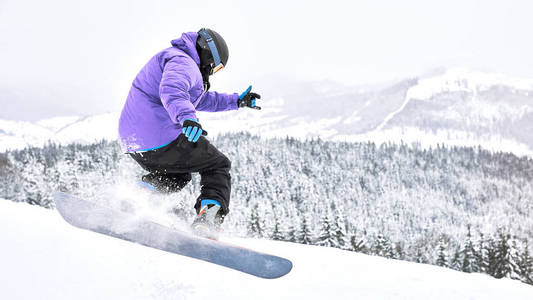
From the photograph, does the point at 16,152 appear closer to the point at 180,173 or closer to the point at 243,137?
the point at 243,137

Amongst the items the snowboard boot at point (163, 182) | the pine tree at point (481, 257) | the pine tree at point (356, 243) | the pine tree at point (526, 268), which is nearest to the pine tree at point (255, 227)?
the pine tree at point (356, 243)

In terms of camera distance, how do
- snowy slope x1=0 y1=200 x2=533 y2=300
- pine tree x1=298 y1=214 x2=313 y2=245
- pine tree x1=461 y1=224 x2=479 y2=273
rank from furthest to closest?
pine tree x1=461 y1=224 x2=479 y2=273 → pine tree x1=298 y1=214 x2=313 y2=245 → snowy slope x1=0 y1=200 x2=533 y2=300

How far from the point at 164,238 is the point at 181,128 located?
1.08 m

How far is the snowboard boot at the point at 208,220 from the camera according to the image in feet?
13.0

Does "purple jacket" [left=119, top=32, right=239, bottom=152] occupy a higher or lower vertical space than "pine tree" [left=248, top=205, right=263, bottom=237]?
higher

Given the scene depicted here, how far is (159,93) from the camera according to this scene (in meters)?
3.57

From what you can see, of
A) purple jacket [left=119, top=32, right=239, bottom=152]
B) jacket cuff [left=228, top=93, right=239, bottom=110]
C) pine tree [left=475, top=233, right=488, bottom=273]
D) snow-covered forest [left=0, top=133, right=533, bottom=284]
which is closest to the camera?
→ purple jacket [left=119, top=32, right=239, bottom=152]

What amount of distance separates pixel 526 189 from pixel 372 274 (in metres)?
202

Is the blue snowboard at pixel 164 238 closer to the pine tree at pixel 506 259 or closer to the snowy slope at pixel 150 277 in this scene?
the snowy slope at pixel 150 277

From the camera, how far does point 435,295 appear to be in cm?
495

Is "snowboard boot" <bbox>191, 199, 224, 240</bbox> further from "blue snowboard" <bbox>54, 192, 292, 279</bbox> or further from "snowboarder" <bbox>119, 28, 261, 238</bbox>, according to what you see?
"blue snowboard" <bbox>54, 192, 292, 279</bbox>

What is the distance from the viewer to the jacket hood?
392 centimetres

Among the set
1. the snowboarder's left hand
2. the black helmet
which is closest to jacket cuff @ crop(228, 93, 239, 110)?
the snowboarder's left hand

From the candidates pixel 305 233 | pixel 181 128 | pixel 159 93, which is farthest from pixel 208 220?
pixel 305 233
